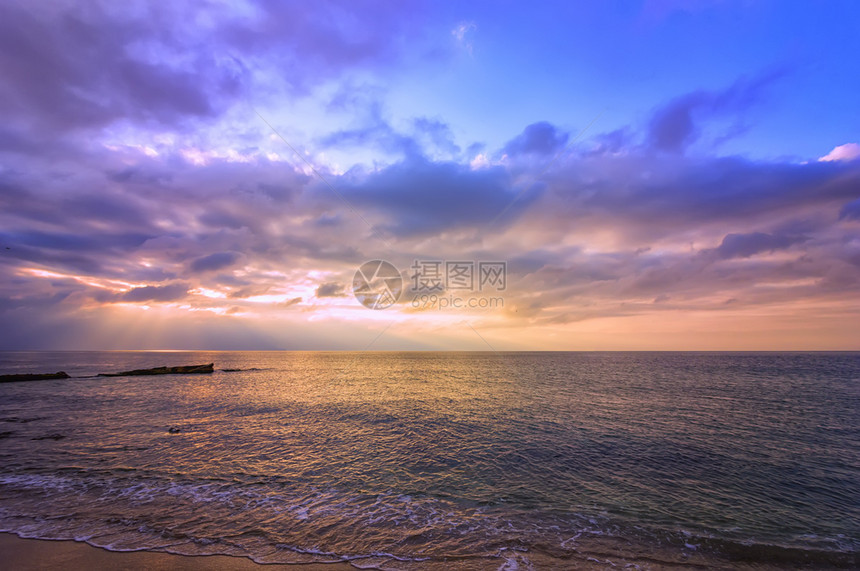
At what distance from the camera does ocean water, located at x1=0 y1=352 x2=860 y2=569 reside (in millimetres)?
11156

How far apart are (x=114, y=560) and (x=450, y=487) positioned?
11849 millimetres

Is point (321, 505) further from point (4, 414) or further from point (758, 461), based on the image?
point (4, 414)

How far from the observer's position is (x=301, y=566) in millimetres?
9867

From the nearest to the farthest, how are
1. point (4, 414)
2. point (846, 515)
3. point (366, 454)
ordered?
point (846, 515), point (366, 454), point (4, 414)

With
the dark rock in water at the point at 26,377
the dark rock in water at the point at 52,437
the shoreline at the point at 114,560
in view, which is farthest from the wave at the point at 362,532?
the dark rock in water at the point at 26,377

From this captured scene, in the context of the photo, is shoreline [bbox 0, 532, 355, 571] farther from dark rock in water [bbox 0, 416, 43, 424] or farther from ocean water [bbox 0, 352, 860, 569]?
dark rock in water [bbox 0, 416, 43, 424]

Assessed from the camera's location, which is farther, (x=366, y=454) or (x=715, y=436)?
(x=715, y=436)

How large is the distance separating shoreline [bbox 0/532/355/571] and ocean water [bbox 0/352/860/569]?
0.42 m

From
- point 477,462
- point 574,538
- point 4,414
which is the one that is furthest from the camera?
point 4,414

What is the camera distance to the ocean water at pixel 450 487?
11156 millimetres

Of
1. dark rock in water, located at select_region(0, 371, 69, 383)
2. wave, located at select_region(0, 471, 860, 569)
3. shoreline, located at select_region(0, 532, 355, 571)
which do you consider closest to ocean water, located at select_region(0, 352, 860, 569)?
wave, located at select_region(0, 471, 860, 569)

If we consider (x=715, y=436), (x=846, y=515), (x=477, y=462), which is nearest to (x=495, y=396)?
(x=715, y=436)

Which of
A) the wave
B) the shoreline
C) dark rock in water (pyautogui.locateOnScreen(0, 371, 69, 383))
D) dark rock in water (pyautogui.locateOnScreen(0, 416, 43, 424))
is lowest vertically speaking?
dark rock in water (pyautogui.locateOnScreen(0, 371, 69, 383))

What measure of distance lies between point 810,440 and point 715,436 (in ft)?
19.2
